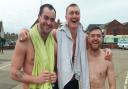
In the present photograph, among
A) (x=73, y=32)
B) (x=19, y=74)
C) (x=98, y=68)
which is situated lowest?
(x=98, y=68)

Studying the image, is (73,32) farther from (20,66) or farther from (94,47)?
(20,66)

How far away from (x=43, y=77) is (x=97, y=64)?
1377 mm

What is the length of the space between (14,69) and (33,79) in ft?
0.80

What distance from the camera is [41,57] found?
455 cm

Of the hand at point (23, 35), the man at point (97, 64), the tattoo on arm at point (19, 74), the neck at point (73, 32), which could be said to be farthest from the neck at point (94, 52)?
the tattoo on arm at point (19, 74)

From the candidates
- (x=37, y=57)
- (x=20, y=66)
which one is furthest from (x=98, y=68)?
(x=20, y=66)

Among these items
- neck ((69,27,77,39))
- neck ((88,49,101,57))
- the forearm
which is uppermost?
neck ((69,27,77,39))

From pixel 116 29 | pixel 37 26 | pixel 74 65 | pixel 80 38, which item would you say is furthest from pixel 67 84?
pixel 116 29

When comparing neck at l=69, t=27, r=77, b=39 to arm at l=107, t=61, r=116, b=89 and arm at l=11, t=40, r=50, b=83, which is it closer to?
arm at l=107, t=61, r=116, b=89

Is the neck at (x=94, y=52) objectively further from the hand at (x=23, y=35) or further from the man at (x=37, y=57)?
the hand at (x=23, y=35)

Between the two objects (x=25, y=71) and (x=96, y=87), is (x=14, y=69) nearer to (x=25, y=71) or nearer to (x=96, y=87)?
(x=25, y=71)

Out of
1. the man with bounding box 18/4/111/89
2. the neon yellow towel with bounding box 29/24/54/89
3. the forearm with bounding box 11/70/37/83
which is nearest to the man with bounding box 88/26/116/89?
the man with bounding box 18/4/111/89

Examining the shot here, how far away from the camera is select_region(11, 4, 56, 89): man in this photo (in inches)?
178

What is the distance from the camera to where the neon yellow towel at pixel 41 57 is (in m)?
4.55
